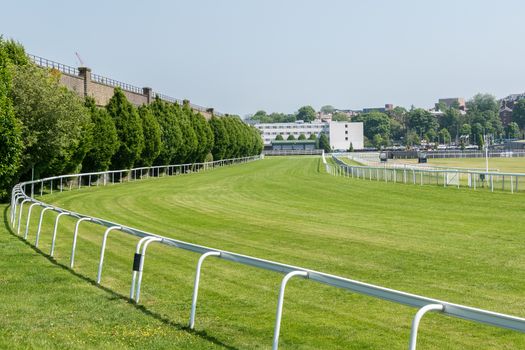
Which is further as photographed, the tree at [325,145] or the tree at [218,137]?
the tree at [325,145]

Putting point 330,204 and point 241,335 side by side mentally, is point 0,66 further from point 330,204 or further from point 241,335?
point 241,335

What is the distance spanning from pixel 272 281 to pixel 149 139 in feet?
123

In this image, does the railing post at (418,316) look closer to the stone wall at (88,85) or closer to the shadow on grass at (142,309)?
the shadow on grass at (142,309)

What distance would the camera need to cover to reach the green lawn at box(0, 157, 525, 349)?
7.43m

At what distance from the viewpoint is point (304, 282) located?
1073 centimetres

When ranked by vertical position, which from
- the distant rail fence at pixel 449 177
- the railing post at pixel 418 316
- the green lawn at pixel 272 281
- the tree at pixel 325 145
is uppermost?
the tree at pixel 325 145

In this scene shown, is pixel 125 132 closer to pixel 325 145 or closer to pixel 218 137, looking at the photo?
pixel 218 137

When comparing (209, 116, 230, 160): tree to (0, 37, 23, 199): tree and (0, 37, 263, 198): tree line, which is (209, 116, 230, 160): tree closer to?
(0, 37, 263, 198): tree line

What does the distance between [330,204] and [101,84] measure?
2669cm

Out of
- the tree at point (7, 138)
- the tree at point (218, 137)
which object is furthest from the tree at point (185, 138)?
the tree at point (7, 138)

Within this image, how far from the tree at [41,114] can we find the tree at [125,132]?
13.7 m

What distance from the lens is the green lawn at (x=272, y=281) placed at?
293 inches

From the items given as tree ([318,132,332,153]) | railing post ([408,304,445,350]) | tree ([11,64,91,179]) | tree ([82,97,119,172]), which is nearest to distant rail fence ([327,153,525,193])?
tree ([82,97,119,172])

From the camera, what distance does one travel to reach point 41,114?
27219mm
